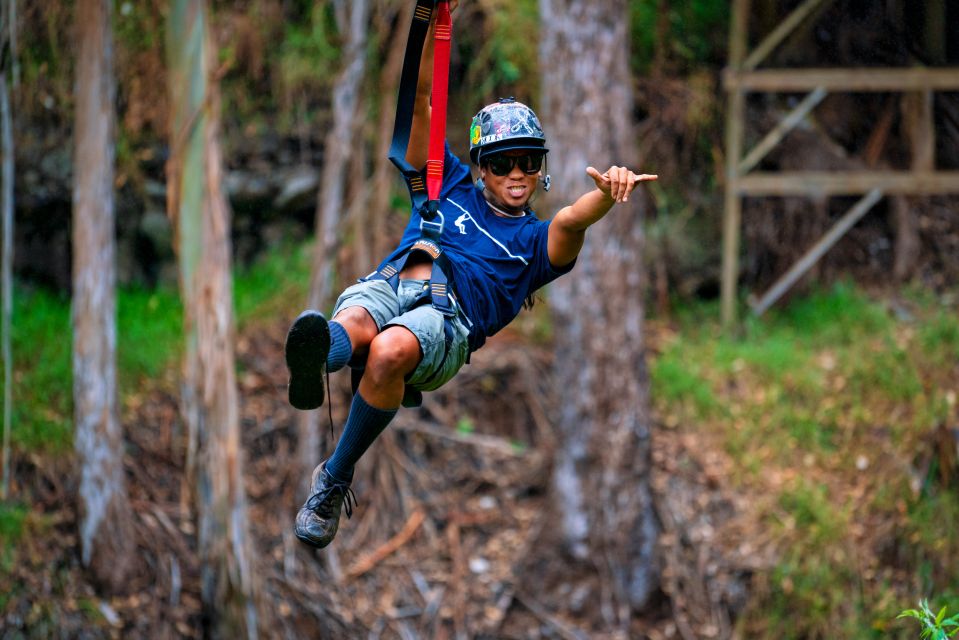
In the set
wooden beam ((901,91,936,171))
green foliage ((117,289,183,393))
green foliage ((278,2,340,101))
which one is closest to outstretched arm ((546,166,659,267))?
green foliage ((117,289,183,393))

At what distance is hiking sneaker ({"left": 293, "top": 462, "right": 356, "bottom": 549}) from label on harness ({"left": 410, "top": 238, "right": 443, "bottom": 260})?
0.98 metres

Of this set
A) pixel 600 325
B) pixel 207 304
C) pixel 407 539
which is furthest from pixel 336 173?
pixel 407 539

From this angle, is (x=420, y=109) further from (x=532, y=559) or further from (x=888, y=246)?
(x=888, y=246)

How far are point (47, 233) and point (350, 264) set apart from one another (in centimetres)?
344

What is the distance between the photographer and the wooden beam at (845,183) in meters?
Result: 12.5

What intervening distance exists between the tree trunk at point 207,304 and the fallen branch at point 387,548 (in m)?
1.47

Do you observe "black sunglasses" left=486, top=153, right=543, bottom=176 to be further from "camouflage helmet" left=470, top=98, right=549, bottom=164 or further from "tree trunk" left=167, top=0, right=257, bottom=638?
"tree trunk" left=167, top=0, right=257, bottom=638

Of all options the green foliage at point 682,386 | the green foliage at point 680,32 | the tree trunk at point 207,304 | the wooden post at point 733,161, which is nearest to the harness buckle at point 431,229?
the tree trunk at point 207,304

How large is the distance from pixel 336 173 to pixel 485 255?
20.5ft

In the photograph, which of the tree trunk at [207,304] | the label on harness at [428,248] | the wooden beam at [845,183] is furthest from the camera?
the wooden beam at [845,183]

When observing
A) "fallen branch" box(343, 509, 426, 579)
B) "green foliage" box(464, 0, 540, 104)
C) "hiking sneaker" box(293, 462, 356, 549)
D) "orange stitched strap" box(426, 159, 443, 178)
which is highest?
"green foliage" box(464, 0, 540, 104)

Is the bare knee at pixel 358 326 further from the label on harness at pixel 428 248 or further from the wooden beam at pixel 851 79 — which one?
the wooden beam at pixel 851 79

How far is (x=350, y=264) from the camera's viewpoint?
38.6 ft

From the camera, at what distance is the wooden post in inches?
488
